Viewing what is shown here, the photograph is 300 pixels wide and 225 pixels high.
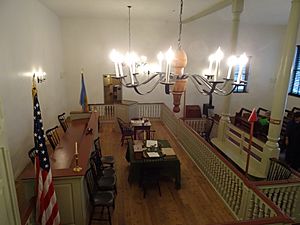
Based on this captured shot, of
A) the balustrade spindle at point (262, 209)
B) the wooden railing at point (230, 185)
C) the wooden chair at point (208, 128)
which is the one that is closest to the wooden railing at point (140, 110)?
the wooden chair at point (208, 128)

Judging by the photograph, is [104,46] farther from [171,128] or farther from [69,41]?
[171,128]

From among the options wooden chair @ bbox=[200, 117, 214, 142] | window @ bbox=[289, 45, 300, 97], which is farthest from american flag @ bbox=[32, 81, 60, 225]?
window @ bbox=[289, 45, 300, 97]

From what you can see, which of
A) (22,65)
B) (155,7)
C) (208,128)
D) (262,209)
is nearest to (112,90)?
(155,7)

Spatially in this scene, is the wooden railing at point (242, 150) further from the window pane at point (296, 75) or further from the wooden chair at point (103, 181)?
the window pane at point (296, 75)

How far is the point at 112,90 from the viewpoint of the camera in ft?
36.1

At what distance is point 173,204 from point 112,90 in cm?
731

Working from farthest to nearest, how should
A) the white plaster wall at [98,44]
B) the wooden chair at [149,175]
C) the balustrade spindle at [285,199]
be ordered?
the white plaster wall at [98,44]
the wooden chair at [149,175]
the balustrade spindle at [285,199]

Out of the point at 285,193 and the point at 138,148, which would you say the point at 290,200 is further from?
the point at 138,148

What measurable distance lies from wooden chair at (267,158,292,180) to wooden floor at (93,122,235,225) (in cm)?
129

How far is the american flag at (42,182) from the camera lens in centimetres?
326

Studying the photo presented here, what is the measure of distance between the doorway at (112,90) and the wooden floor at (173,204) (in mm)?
5348

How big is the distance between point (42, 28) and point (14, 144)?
421 centimetres

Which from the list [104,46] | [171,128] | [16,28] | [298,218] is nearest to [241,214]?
[298,218]

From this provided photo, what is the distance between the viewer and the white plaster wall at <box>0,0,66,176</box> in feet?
16.5
